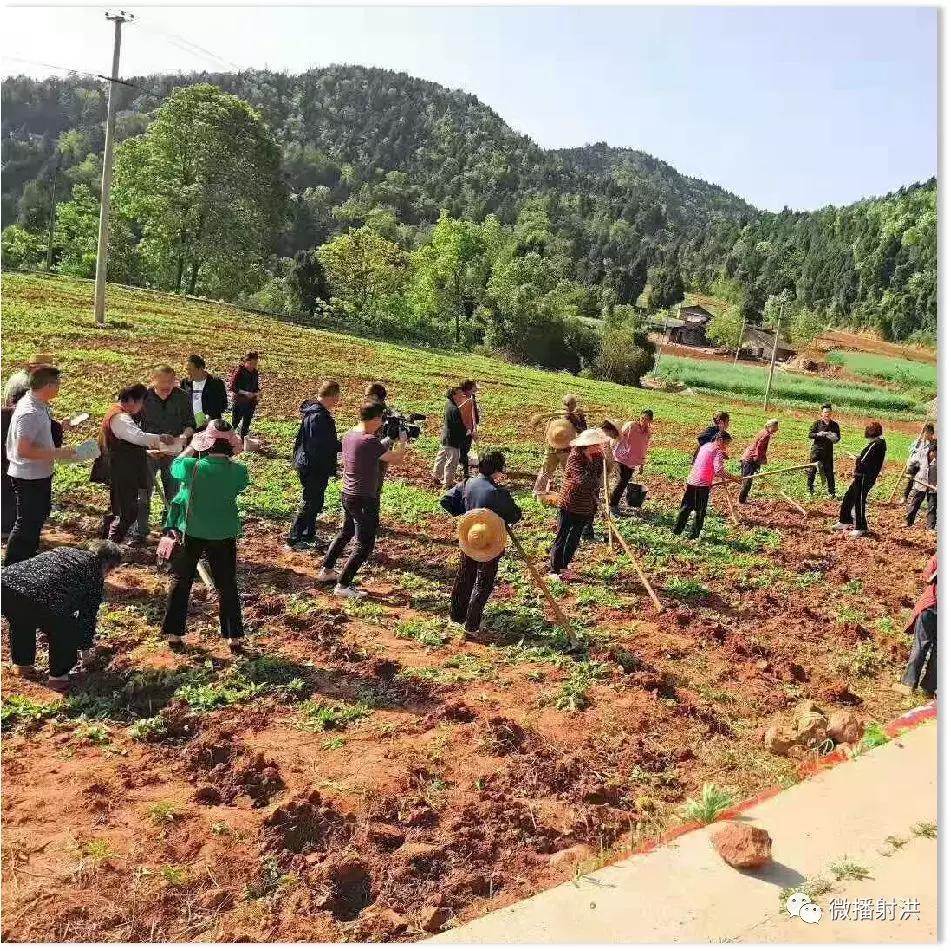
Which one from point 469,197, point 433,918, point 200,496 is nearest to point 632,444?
point 200,496

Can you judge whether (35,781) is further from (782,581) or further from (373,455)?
(782,581)

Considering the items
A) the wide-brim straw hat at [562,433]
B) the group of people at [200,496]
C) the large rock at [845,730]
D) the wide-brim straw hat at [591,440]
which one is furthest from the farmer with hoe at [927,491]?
the large rock at [845,730]

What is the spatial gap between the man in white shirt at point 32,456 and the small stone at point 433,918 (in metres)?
4.28

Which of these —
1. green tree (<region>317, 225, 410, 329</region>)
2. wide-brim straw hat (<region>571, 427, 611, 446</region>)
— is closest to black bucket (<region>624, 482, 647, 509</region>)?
wide-brim straw hat (<region>571, 427, 611, 446</region>)

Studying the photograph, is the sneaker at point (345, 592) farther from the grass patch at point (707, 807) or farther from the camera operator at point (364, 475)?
the grass patch at point (707, 807)

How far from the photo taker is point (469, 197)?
454ft

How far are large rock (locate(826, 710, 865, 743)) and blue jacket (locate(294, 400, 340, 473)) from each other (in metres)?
5.06

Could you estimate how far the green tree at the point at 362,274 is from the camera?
158ft

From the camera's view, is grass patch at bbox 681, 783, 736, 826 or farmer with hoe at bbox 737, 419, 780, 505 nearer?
grass patch at bbox 681, 783, 736, 826

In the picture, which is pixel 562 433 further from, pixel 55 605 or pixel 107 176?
pixel 107 176

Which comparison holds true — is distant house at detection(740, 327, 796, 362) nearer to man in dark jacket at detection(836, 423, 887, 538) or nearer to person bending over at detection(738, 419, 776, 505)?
person bending over at detection(738, 419, 776, 505)

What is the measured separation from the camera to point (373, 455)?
24.1 feet

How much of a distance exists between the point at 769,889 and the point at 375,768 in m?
2.34

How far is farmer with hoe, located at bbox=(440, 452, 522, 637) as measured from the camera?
693 cm
